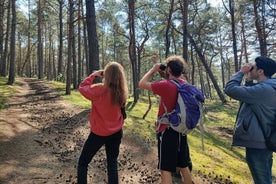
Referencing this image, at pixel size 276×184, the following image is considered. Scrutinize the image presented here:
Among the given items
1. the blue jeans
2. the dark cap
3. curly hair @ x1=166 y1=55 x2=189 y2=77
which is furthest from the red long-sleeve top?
the dark cap

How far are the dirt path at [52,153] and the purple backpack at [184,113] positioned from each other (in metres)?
2.58

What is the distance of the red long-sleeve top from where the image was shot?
14.6 feet

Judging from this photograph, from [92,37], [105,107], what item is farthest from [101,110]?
[92,37]

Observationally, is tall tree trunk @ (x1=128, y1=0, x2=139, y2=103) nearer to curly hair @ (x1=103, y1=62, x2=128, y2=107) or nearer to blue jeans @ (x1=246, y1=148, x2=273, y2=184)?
curly hair @ (x1=103, y1=62, x2=128, y2=107)

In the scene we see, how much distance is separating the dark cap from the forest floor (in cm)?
319

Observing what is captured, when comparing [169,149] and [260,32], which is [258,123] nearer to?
[169,149]

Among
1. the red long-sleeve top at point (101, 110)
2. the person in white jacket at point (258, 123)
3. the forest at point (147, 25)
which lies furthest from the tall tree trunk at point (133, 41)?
the person in white jacket at point (258, 123)

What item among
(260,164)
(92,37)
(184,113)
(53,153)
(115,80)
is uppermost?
(92,37)

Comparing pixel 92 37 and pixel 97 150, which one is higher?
pixel 92 37

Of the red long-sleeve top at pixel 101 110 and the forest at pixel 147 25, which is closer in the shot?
the red long-sleeve top at pixel 101 110

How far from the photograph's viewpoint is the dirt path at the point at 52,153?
19.3 ft

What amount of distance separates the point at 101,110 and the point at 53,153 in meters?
3.30

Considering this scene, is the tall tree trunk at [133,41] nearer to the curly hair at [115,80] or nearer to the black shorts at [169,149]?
the curly hair at [115,80]

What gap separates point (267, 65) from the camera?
399 cm
